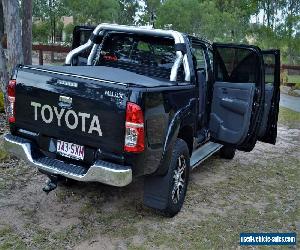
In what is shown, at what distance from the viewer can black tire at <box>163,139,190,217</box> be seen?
15.1 feet

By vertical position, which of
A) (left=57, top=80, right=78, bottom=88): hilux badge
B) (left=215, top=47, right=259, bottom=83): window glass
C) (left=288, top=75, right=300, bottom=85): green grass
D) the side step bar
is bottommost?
(left=288, top=75, right=300, bottom=85): green grass

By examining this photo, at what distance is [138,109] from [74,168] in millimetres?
943

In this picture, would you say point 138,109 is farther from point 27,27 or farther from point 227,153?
point 27,27

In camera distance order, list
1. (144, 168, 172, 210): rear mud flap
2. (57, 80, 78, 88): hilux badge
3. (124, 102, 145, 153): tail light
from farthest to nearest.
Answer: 1. (144, 168, 172, 210): rear mud flap
2. (57, 80, 78, 88): hilux badge
3. (124, 102, 145, 153): tail light

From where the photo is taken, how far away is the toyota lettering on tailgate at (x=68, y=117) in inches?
157

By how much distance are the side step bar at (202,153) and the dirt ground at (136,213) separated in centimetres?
45

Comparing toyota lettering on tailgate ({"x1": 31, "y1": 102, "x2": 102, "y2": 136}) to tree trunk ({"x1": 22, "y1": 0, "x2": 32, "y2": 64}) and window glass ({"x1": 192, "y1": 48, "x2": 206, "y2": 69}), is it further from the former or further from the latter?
tree trunk ({"x1": 22, "y1": 0, "x2": 32, "y2": 64})

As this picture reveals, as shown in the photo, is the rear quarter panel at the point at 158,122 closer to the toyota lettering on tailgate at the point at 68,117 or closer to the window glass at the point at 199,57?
the toyota lettering on tailgate at the point at 68,117

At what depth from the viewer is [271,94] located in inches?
258

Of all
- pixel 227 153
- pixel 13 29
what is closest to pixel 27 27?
pixel 13 29

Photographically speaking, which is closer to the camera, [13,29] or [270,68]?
[270,68]

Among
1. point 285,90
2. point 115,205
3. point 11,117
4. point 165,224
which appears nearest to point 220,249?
point 165,224

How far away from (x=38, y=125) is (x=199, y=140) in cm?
248

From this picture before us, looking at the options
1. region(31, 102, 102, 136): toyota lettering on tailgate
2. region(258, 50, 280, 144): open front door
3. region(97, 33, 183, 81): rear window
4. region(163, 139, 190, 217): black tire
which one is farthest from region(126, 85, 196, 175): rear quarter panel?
region(258, 50, 280, 144): open front door
